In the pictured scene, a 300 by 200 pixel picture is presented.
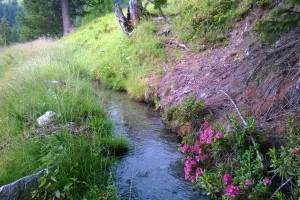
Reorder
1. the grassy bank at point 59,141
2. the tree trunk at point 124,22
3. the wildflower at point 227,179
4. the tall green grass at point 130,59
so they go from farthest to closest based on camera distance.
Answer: the tree trunk at point 124,22, the tall green grass at point 130,59, the grassy bank at point 59,141, the wildflower at point 227,179

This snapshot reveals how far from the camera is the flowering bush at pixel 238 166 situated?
3.72m

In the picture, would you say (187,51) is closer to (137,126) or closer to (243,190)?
(137,126)

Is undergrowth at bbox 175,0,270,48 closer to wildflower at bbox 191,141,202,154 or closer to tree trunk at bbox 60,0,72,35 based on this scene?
wildflower at bbox 191,141,202,154

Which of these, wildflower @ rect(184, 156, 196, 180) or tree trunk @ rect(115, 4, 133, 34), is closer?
wildflower @ rect(184, 156, 196, 180)

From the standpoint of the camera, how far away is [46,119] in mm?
5695

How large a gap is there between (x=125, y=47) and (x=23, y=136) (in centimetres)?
762

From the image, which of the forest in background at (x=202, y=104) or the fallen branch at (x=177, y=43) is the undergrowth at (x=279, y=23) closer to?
the forest in background at (x=202, y=104)

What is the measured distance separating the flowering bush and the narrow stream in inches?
10.3

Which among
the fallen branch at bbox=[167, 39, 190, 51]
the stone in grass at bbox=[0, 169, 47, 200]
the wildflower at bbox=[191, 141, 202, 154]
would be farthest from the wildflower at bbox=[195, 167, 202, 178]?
the fallen branch at bbox=[167, 39, 190, 51]

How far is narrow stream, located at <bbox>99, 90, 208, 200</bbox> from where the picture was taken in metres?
4.75

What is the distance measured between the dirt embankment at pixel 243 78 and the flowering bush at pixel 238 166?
1.37ft

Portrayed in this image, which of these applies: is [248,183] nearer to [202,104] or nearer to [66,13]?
[202,104]

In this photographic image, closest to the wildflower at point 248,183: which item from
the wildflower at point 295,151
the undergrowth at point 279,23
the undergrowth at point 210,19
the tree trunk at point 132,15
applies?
the wildflower at point 295,151

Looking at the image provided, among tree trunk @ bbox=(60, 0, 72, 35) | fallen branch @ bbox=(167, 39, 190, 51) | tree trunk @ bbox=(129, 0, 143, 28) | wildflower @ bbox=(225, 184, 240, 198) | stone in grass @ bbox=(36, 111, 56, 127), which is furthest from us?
tree trunk @ bbox=(60, 0, 72, 35)
